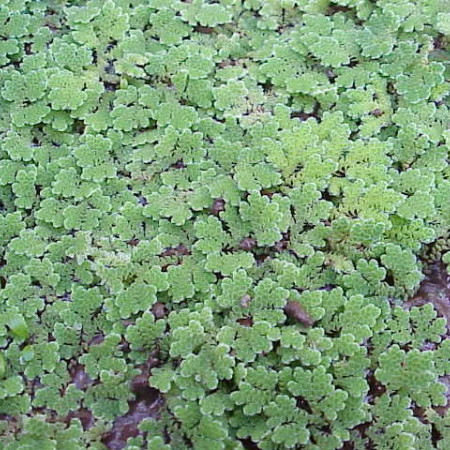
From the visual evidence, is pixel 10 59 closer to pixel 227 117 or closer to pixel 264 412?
pixel 227 117

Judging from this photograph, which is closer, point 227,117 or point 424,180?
point 424,180

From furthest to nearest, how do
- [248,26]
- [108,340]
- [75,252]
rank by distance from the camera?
[248,26]
[75,252]
[108,340]

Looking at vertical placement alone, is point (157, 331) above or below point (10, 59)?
below

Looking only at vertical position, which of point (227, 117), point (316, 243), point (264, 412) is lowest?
point (264, 412)

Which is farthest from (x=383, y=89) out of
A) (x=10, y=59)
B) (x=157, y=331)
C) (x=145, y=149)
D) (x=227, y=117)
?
(x=10, y=59)

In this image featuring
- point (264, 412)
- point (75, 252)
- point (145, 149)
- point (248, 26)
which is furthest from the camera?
point (248, 26)

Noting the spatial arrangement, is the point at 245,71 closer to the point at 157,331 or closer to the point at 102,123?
the point at 102,123

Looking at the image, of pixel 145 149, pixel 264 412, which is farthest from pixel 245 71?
pixel 264 412
